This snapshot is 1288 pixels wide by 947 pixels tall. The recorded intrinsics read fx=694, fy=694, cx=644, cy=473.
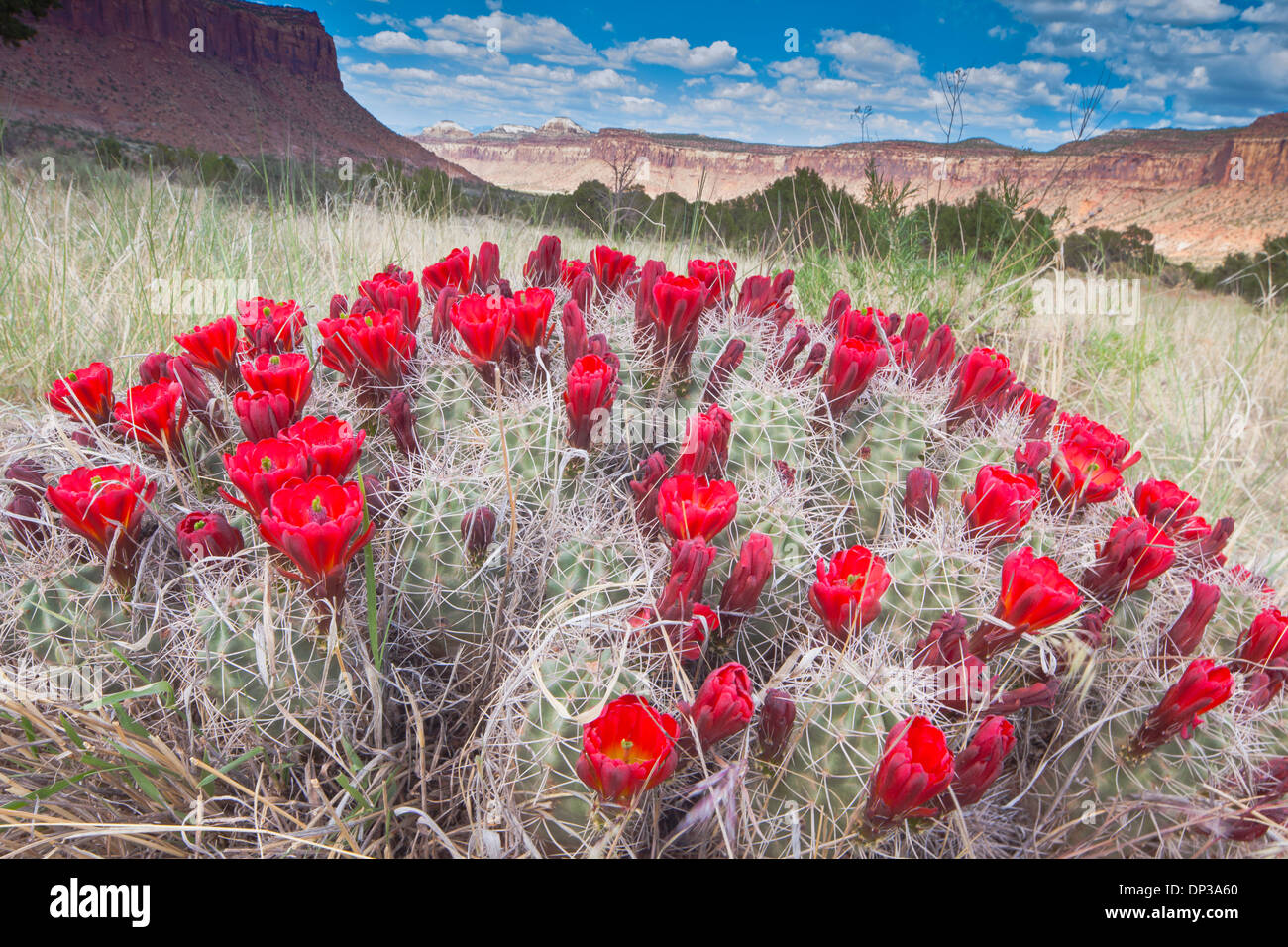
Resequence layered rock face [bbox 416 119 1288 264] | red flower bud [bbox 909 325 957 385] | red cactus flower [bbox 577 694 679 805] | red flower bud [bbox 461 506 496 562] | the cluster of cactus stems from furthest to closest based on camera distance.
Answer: layered rock face [bbox 416 119 1288 264]
red flower bud [bbox 909 325 957 385]
red flower bud [bbox 461 506 496 562]
the cluster of cactus stems
red cactus flower [bbox 577 694 679 805]

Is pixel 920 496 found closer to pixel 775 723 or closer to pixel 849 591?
pixel 849 591

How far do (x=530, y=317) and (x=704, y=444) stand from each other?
0.69 meters

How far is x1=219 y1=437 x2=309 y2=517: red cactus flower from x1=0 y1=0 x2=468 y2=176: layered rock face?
179 ft

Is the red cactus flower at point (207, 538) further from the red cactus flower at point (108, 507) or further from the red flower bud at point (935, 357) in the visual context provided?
the red flower bud at point (935, 357)

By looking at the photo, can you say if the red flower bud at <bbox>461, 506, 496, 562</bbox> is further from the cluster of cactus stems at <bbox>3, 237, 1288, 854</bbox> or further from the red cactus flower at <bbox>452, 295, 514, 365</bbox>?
the red cactus flower at <bbox>452, 295, 514, 365</bbox>

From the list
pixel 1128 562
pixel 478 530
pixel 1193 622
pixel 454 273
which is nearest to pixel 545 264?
pixel 454 273

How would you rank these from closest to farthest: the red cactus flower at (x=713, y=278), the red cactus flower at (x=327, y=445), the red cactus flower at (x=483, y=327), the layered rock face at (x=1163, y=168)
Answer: the red cactus flower at (x=327, y=445), the red cactus flower at (x=483, y=327), the red cactus flower at (x=713, y=278), the layered rock face at (x=1163, y=168)

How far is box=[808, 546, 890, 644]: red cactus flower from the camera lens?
153 cm

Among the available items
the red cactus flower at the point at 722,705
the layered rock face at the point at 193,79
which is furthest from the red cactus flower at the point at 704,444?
the layered rock face at the point at 193,79

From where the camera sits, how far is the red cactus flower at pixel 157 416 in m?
1.83

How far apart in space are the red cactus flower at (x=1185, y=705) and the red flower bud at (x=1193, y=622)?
0.14 meters

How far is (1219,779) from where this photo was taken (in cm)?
166

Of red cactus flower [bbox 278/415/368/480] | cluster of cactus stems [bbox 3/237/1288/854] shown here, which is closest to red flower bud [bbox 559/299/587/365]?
cluster of cactus stems [bbox 3/237/1288/854]
